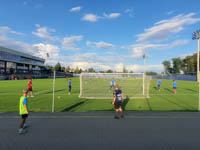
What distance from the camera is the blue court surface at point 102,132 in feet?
12.7

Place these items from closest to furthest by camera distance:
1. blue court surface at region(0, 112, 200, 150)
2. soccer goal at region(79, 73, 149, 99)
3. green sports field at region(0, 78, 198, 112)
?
blue court surface at region(0, 112, 200, 150), green sports field at region(0, 78, 198, 112), soccer goal at region(79, 73, 149, 99)

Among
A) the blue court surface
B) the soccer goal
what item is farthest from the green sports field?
Answer: the blue court surface

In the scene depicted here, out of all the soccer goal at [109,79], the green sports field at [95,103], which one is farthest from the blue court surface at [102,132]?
the soccer goal at [109,79]

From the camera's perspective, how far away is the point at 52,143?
4016mm

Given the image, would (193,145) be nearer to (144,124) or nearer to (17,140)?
(144,124)

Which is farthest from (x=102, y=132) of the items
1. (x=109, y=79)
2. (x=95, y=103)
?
(x=109, y=79)

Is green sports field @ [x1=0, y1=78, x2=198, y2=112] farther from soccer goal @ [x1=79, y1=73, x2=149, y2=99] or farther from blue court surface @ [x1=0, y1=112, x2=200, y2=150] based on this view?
blue court surface @ [x1=0, y1=112, x2=200, y2=150]

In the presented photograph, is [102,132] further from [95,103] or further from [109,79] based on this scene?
[109,79]

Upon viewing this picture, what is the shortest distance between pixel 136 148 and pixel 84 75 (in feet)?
36.5

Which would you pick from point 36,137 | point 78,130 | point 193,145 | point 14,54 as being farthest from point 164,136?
point 14,54

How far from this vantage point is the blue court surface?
12.7ft

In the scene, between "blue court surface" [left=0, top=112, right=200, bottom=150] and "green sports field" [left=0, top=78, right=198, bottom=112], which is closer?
"blue court surface" [left=0, top=112, right=200, bottom=150]

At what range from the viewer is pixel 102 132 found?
4711 millimetres

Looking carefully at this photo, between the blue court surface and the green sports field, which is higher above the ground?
the blue court surface
